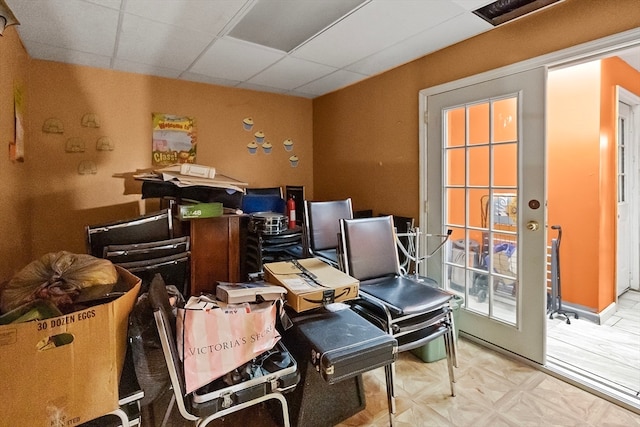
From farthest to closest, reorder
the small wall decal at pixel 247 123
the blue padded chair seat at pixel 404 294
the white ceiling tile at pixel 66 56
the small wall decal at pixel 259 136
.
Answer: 1. the small wall decal at pixel 259 136
2. the small wall decal at pixel 247 123
3. the white ceiling tile at pixel 66 56
4. the blue padded chair seat at pixel 404 294

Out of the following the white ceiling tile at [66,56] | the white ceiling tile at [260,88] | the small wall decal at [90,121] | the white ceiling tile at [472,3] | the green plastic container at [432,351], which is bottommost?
the green plastic container at [432,351]

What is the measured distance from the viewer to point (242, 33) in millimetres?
2398

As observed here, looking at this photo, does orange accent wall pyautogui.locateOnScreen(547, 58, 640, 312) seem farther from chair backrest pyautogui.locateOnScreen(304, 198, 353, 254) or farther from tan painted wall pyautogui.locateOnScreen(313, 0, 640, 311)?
chair backrest pyautogui.locateOnScreen(304, 198, 353, 254)

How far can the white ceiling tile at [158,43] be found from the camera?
2262 millimetres

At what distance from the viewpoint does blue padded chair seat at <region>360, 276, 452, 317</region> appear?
1.79 metres

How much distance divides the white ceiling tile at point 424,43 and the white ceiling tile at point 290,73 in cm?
32

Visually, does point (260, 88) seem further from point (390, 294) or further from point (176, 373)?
point (176, 373)

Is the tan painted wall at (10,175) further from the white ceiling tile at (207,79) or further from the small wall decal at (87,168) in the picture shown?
the white ceiling tile at (207,79)

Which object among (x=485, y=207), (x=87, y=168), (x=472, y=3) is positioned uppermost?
(x=472, y=3)

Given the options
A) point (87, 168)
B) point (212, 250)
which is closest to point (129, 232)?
point (212, 250)

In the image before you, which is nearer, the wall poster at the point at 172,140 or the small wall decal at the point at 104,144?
the small wall decal at the point at 104,144

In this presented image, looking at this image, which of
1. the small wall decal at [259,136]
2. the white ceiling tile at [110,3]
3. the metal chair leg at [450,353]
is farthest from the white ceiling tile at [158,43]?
the metal chair leg at [450,353]

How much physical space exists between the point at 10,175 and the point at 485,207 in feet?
10.8

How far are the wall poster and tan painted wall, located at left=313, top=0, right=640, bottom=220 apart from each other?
1.56 m
